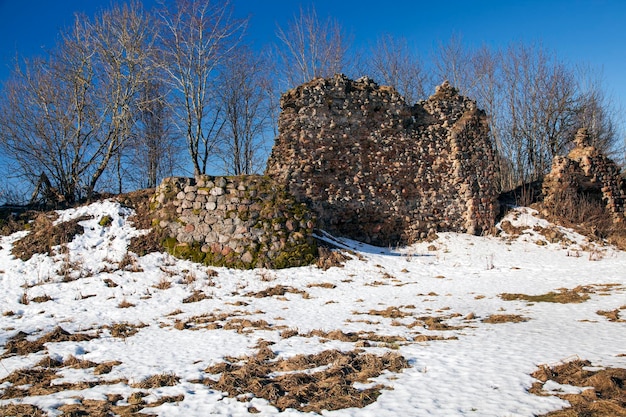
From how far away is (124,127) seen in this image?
48.4ft

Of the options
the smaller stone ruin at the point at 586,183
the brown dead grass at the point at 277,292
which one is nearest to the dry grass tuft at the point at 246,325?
the brown dead grass at the point at 277,292

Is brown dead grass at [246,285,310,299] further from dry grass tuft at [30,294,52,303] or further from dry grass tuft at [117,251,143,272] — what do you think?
dry grass tuft at [30,294,52,303]

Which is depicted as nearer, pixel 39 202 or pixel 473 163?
pixel 39 202

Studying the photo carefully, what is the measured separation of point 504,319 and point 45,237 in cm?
1020

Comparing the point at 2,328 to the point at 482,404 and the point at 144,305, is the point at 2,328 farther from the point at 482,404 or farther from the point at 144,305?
the point at 482,404

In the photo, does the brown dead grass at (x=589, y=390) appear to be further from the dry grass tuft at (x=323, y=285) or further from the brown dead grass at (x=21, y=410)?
the dry grass tuft at (x=323, y=285)

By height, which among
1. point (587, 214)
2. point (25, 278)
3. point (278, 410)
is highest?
point (587, 214)

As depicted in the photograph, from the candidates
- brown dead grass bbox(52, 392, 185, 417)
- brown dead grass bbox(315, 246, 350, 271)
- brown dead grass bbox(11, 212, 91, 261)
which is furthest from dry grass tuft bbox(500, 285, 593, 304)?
brown dead grass bbox(11, 212, 91, 261)

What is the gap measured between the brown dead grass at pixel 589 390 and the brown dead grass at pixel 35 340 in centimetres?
510

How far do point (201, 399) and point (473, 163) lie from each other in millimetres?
13305

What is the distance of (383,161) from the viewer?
13.7m

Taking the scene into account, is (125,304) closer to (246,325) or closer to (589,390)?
(246,325)

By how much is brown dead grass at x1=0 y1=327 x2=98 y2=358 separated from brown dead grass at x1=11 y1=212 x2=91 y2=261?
5019 mm

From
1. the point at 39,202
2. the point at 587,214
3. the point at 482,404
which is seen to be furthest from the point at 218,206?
the point at 587,214
